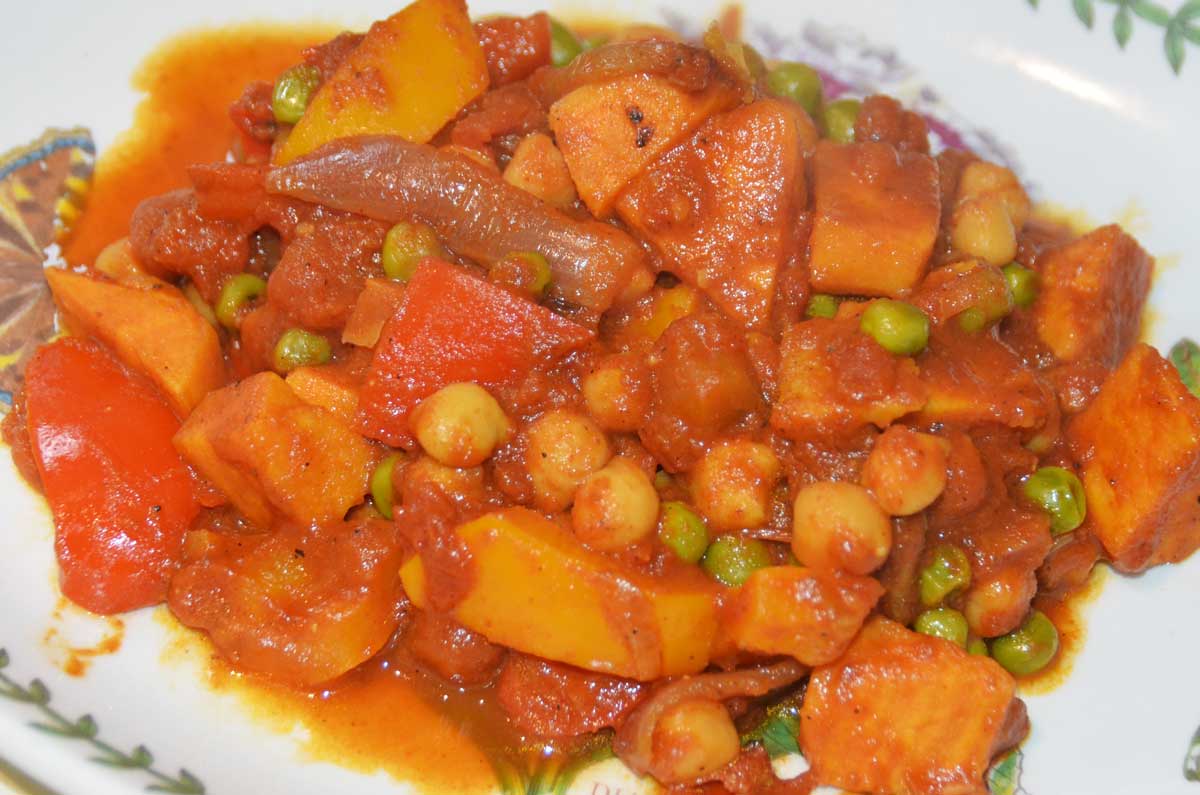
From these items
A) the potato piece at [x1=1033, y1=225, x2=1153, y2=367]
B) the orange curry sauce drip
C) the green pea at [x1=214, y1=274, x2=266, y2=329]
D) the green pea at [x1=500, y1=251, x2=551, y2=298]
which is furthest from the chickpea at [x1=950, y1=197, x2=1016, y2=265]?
the green pea at [x1=214, y1=274, x2=266, y2=329]

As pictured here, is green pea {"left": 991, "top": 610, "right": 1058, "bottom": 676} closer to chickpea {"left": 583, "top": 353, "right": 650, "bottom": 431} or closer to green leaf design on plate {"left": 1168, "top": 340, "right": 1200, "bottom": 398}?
green leaf design on plate {"left": 1168, "top": 340, "right": 1200, "bottom": 398}

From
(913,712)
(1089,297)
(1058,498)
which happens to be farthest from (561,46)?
(913,712)

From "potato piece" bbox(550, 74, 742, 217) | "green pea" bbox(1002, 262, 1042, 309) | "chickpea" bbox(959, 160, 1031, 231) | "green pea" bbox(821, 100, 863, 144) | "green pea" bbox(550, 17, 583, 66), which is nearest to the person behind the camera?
"potato piece" bbox(550, 74, 742, 217)

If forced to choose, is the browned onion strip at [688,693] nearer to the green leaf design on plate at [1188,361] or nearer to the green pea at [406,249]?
the green pea at [406,249]

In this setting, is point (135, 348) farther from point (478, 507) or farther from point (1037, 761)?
point (1037, 761)

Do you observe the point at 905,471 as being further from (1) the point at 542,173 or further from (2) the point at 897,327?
(1) the point at 542,173
